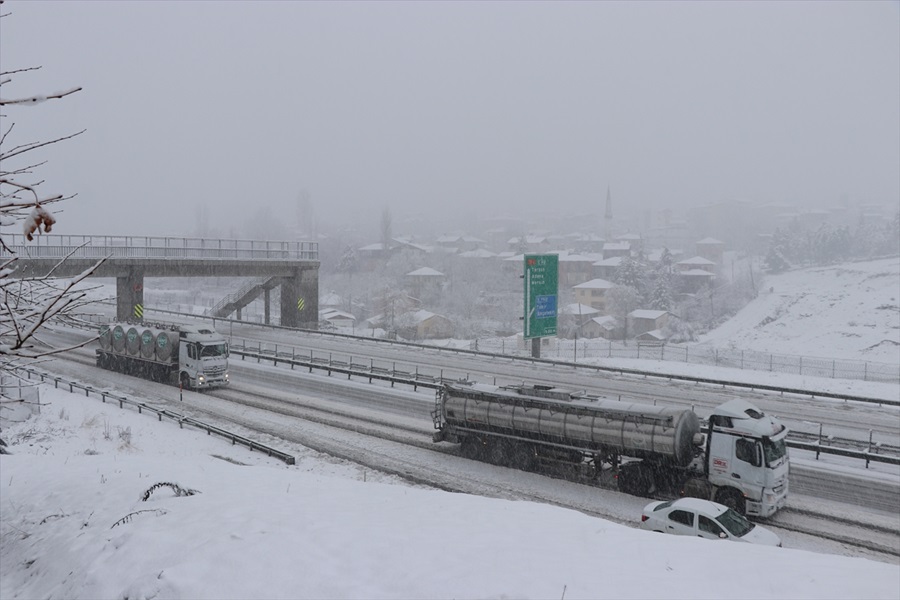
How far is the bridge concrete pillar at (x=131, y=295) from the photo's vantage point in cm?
4778

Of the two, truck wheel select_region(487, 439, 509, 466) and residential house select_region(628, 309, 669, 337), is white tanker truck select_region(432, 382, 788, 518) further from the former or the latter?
residential house select_region(628, 309, 669, 337)

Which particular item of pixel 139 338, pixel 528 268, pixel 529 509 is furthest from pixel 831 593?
pixel 139 338

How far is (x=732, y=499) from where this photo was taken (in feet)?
57.9

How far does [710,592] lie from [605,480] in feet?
40.1

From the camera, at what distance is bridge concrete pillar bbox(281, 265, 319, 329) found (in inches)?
2224

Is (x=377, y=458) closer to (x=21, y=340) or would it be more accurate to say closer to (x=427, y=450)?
(x=427, y=450)

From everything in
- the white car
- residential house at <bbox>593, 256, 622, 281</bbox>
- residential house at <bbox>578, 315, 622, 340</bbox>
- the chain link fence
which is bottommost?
residential house at <bbox>578, 315, 622, 340</bbox>

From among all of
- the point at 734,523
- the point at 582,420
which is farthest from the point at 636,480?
the point at 734,523

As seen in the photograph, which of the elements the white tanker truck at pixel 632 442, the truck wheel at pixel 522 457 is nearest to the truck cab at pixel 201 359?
the white tanker truck at pixel 632 442

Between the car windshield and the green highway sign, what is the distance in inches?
890

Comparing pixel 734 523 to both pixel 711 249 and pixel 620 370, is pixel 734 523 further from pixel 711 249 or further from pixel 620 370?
pixel 711 249

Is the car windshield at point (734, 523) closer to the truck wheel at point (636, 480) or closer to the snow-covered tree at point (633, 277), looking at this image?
the truck wheel at point (636, 480)

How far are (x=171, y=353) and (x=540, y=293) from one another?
1971 cm

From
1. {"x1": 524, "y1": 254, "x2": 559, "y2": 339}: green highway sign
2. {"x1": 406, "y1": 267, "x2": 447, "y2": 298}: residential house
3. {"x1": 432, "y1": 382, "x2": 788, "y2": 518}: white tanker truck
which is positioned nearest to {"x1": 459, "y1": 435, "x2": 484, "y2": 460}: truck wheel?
{"x1": 432, "y1": 382, "x2": 788, "y2": 518}: white tanker truck
